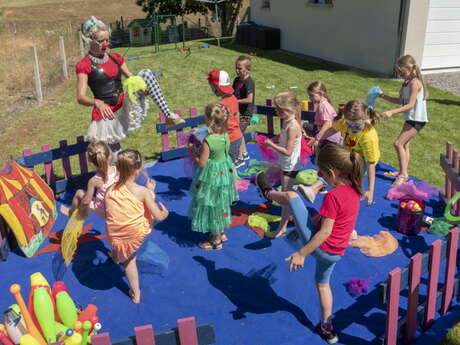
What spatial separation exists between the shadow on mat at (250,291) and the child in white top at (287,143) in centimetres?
79

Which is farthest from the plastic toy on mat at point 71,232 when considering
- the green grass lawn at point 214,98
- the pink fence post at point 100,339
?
the green grass lawn at point 214,98

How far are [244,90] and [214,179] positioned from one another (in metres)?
2.60

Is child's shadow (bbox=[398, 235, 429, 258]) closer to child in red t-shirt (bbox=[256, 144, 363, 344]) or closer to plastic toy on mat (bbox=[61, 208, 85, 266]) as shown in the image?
child in red t-shirt (bbox=[256, 144, 363, 344])

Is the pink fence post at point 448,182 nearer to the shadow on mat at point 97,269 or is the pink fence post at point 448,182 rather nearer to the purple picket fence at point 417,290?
the purple picket fence at point 417,290

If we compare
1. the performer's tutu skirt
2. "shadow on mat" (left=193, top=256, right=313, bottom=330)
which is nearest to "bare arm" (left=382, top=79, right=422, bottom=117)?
"shadow on mat" (left=193, top=256, right=313, bottom=330)

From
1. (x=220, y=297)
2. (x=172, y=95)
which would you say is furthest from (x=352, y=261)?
(x=172, y=95)

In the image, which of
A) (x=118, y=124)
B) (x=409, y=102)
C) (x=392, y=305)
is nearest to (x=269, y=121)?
(x=409, y=102)

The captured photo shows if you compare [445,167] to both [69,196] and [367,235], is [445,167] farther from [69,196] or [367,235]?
[69,196]

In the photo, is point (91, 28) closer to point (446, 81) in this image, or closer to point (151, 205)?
point (151, 205)

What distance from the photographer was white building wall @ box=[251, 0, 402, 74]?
46.5 feet

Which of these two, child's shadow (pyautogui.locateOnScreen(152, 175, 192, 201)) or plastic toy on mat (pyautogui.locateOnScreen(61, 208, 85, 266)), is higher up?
plastic toy on mat (pyautogui.locateOnScreen(61, 208, 85, 266))

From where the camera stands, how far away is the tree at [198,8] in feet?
86.1

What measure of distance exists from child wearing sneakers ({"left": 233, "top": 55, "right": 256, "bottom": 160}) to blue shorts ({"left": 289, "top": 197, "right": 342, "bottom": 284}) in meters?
3.67

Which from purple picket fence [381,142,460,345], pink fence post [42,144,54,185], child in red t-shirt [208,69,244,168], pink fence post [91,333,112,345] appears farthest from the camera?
pink fence post [42,144,54,185]
